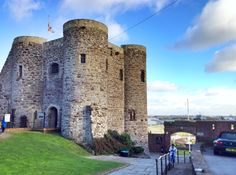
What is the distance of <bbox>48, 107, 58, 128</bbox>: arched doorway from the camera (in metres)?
25.2

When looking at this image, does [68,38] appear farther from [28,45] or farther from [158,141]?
[158,141]

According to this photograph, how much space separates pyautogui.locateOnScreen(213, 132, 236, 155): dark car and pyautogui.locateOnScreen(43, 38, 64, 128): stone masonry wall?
13.6 m

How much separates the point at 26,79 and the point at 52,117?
4.59 m

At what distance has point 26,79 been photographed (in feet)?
86.8

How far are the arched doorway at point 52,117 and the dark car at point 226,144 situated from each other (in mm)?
14485

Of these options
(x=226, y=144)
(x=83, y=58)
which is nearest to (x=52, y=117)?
(x=83, y=58)

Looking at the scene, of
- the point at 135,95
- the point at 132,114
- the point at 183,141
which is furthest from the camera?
the point at 183,141

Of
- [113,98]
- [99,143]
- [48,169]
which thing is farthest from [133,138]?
[48,169]

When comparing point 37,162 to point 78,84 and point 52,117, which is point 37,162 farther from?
point 52,117

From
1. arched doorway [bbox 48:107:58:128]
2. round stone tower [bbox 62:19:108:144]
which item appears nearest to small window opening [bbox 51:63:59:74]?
round stone tower [bbox 62:19:108:144]

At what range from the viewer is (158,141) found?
122 feet

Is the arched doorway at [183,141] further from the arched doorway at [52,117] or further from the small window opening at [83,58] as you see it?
the arched doorway at [52,117]

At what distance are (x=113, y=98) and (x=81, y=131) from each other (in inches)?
258

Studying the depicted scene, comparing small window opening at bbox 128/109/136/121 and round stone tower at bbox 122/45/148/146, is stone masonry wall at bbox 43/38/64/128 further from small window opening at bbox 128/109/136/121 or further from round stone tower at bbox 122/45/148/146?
small window opening at bbox 128/109/136/121
